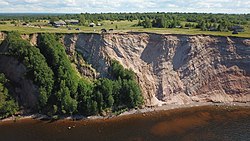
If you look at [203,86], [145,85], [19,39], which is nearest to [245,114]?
[203,86]

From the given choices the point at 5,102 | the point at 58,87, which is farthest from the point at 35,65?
the point at 5,102

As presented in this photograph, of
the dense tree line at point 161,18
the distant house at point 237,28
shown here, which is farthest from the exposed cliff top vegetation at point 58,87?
the distant house at point 237,28

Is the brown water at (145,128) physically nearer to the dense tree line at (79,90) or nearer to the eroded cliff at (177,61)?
the dense tree line at (79,90)

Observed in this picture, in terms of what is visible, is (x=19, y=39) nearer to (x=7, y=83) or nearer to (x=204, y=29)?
(x=7, y=83)

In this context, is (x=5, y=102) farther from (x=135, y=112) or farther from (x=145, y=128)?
(x=145, y=128)

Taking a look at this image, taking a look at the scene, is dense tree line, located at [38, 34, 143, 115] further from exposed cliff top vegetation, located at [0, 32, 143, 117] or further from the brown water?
the brown water

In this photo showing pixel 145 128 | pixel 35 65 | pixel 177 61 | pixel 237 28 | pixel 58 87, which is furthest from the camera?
pixel 237 28

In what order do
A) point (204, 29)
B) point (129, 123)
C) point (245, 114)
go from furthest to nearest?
point (204, 29) < point (245, 114) < point (129, 123)
